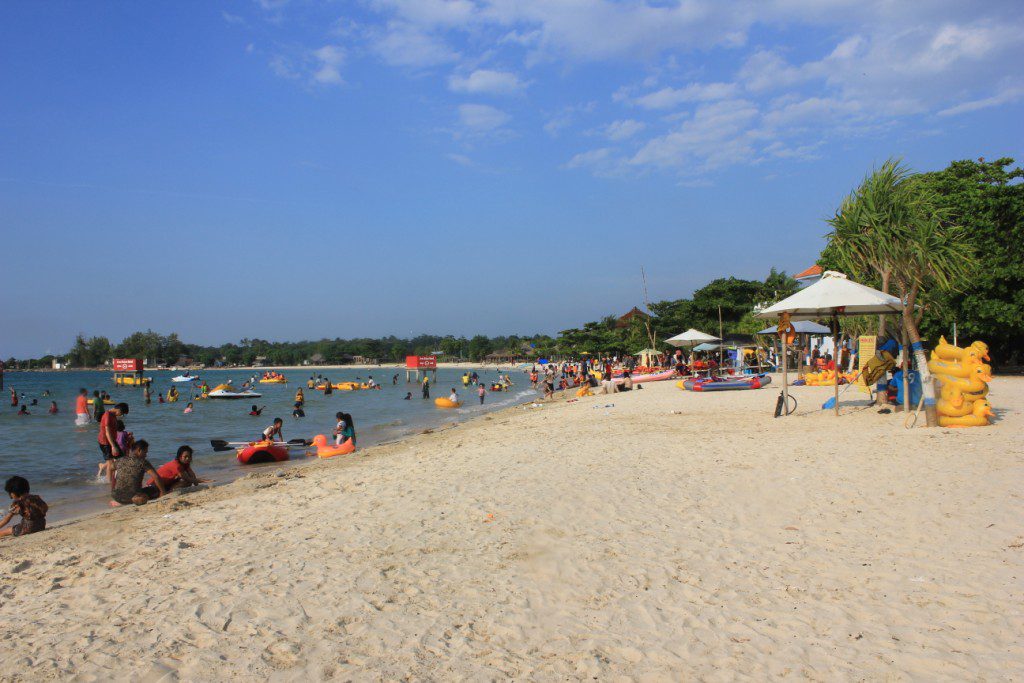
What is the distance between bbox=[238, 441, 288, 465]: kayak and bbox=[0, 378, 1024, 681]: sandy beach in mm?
5518

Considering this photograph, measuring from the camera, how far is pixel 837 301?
1066cm

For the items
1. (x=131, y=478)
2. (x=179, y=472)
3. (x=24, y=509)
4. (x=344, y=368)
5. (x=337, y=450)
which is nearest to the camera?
(x=24, y=509)

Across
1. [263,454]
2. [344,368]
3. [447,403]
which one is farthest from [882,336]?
[344,368]

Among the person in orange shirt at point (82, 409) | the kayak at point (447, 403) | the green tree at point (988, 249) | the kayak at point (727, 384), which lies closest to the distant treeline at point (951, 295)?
the green tree at point (988, 249)

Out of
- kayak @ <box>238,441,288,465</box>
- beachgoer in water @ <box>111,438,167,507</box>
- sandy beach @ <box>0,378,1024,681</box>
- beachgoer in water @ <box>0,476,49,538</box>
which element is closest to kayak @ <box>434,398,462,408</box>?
kayak @ <box>238,441,288,465</box>

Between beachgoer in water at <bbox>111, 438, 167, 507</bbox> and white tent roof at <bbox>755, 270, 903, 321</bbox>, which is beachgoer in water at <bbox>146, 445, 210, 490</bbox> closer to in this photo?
beachgoer in water at <bbox>111, 438, 167, 507</bbox>

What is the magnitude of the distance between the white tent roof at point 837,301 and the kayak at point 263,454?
997cm

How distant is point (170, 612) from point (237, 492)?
14.7ft

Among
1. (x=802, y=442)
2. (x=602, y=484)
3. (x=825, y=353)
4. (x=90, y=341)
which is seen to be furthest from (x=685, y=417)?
(x=90, y=341)

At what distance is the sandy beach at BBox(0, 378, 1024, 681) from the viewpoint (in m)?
3.53

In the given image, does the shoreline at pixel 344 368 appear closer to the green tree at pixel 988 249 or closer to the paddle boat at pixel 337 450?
the green tree at pixel 988 249

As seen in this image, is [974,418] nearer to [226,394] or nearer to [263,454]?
[263,454]

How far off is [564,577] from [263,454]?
10.7 meters

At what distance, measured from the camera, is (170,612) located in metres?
4.25
